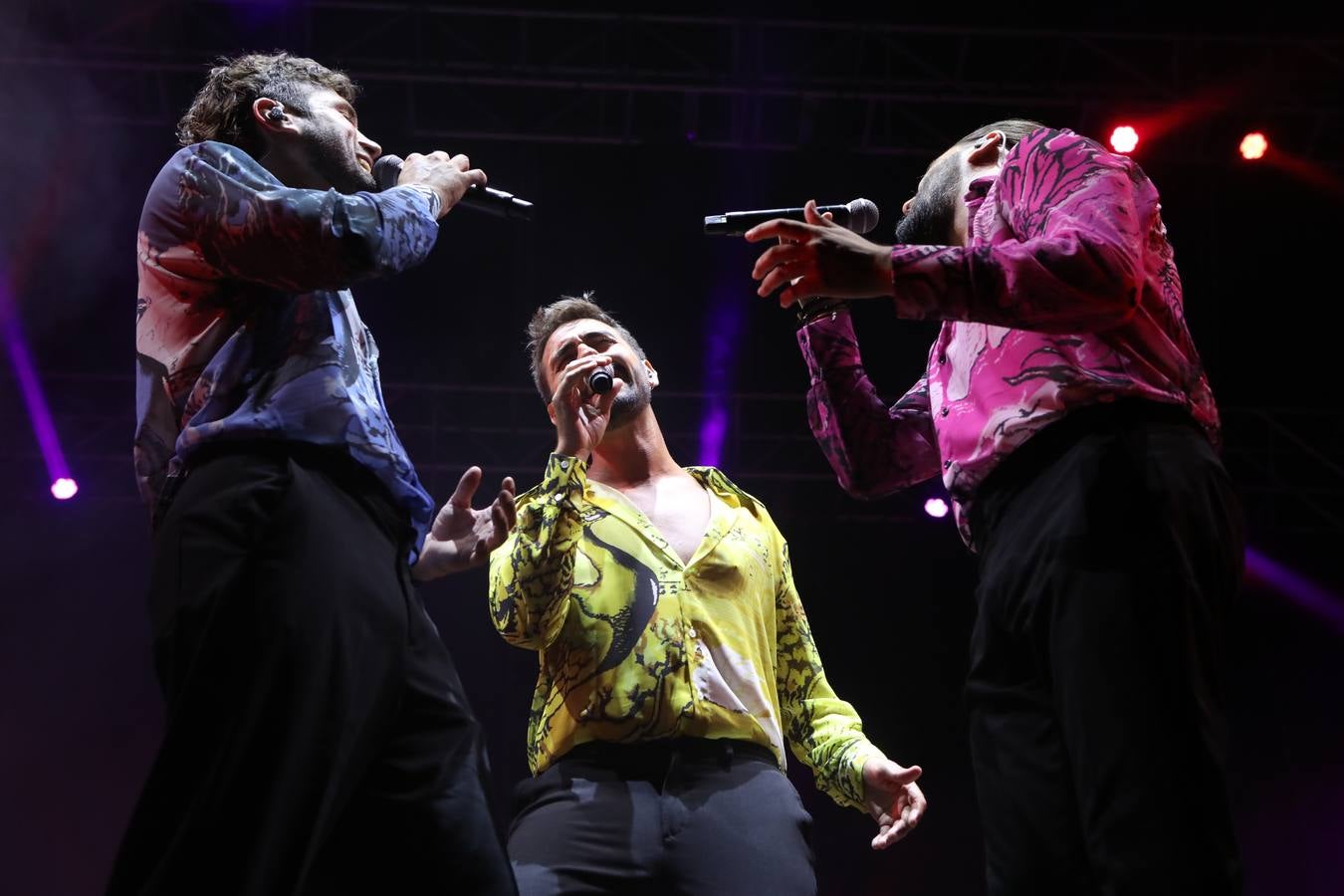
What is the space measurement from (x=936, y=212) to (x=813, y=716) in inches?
45.8

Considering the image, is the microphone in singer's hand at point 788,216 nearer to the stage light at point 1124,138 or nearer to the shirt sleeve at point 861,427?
the shirt sleeve at point 861,427

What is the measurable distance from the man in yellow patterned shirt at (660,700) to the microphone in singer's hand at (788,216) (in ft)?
1.73

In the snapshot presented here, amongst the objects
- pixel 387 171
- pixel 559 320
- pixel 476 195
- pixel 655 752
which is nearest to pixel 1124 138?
pixel 559 320

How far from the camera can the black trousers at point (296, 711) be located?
1416mm

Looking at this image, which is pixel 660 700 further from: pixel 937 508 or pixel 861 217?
pixel 937 508

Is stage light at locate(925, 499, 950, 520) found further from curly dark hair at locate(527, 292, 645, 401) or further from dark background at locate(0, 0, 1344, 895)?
curly dark hair at locate(527, 292, 645, 401)

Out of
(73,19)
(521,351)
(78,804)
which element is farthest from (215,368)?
(78,804)

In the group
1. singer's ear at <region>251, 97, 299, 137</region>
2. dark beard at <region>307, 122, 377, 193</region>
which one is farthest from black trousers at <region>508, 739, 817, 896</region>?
singer's ear at <region>251, 97, 299, 137</region>

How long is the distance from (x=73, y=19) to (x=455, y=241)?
6.61ft

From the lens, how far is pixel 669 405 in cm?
654

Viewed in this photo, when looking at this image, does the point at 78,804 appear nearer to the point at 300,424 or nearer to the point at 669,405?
the point at 669,405

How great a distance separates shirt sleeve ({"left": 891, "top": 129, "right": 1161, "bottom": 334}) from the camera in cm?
151

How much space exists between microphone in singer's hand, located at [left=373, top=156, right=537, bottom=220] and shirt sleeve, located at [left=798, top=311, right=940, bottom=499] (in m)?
0.67

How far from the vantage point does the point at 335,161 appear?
2.05 m
